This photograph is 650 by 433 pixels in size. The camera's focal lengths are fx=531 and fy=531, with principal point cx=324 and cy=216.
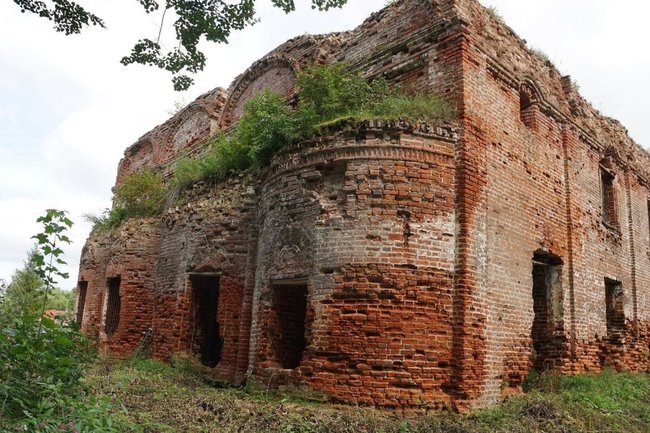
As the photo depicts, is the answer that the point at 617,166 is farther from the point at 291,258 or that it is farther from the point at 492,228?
the point at 291,258

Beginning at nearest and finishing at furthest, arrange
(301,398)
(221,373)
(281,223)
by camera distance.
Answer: (301,398), (281,223), (221,373)

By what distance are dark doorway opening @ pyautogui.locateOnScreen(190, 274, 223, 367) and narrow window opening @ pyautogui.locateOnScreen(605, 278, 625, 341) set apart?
834 cm

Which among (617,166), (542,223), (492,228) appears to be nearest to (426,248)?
(492,228)

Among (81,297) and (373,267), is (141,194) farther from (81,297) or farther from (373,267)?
(373,267)

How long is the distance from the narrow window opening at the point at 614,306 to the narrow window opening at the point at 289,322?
721cm

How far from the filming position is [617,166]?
41.6ft

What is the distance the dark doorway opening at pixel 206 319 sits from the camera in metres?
10.6

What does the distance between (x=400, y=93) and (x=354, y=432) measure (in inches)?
210

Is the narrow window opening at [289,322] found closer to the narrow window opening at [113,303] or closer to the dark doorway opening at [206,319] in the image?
the dark doorway opening at [206,319]

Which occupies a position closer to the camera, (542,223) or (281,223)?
(281,223)

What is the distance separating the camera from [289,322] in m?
8.09

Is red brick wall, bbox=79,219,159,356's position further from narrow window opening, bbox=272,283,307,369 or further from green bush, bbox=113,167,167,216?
narrow window opening, bbox=272,283,307,369

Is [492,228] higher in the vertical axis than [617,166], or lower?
lower

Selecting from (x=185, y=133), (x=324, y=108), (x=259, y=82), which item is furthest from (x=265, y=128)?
(x=185, y=133)
